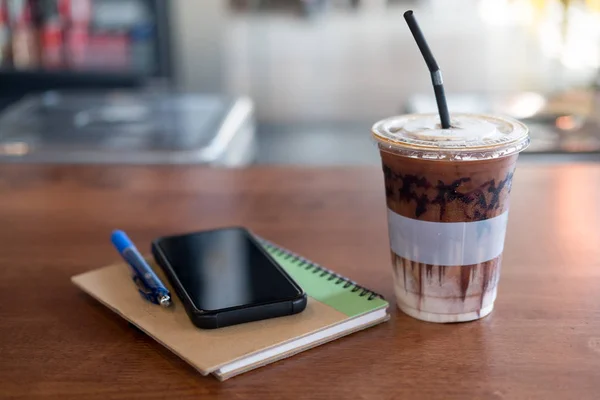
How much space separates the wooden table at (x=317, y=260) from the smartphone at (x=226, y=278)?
0.05 metres

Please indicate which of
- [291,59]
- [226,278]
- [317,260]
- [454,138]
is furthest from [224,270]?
[291,59]

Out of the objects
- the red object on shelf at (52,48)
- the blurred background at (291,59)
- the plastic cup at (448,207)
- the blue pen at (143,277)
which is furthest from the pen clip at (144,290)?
the red object on shelf at (52,48)

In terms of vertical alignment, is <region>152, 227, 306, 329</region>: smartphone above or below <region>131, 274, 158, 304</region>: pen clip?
above

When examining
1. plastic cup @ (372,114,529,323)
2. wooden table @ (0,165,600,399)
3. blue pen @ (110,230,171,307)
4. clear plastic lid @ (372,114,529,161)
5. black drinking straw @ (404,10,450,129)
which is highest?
black drinking straw @ (404,10,450,129)

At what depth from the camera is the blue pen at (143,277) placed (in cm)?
64

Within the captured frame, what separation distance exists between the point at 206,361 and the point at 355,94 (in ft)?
6.77

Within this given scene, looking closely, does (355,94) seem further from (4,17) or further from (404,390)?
(404,390)

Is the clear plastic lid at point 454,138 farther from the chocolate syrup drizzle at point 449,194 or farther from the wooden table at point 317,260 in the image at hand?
the wooden table at point 317,260

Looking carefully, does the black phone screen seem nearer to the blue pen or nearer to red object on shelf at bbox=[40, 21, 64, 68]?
the blue pen

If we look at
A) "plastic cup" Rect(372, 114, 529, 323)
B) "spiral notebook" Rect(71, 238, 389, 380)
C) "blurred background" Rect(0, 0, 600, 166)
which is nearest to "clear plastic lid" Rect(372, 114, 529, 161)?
"plastic cup" Rect(372, 114, 529, 323)

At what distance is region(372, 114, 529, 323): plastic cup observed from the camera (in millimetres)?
589

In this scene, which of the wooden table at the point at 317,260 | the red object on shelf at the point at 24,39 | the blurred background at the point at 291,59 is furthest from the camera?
the red object on shelf at the point at 24,39

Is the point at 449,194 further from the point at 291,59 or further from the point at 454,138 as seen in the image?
the point at 291,59

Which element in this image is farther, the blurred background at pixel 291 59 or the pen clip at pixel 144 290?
the blurred background at pixel 291 59
